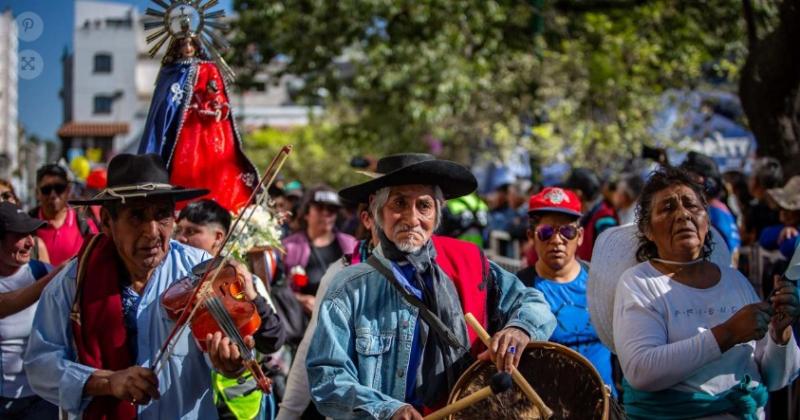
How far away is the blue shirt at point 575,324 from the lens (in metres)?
5.64

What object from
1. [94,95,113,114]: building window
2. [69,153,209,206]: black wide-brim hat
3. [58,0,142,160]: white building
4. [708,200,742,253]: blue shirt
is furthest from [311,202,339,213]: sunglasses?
[94,95,113,114]: building window

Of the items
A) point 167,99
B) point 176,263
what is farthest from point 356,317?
point 167,99

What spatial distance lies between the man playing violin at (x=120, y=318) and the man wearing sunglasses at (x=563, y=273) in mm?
2225

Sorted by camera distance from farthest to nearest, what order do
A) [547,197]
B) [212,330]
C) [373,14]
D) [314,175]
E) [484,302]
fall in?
[314,175]
[373,14]
[547,197]
[484,302]
[212,330]

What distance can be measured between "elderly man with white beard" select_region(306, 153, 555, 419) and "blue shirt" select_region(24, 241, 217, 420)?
64 cm

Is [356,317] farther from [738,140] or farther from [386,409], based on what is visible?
[738,140]

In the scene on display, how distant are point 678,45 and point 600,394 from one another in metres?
17.5

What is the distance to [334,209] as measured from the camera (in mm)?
8781

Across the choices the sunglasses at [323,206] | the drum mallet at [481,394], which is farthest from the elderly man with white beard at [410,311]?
the sunglasses at [323,206]

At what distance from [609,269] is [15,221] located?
346 centimetres

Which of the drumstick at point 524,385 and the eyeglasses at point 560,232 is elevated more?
the eyeglasses at point 560,232

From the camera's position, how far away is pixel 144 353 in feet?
13.7

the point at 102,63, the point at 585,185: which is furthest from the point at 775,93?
the point at 102,63

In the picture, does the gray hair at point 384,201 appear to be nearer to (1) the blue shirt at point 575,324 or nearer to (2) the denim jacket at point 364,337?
(2) the denim jacket at point 364,337
